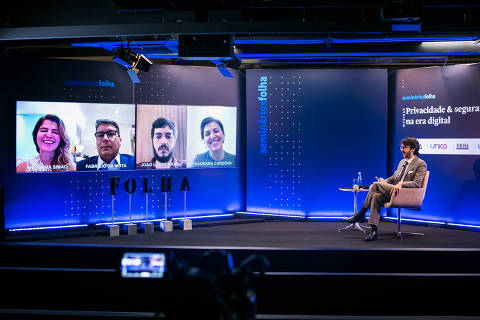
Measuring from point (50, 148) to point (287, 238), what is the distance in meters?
4.03

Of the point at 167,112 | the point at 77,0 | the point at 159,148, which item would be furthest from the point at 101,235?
the point at 77,0

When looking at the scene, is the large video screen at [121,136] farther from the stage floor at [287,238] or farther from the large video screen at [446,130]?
the large video screen at [446,130]

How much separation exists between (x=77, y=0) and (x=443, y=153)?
6.36m

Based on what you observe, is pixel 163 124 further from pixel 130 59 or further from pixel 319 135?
pixel 319 135

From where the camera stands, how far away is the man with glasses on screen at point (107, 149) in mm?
7676

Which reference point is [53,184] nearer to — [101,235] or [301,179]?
[101,235]

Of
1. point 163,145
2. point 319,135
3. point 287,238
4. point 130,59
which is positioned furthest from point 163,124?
point 287,238

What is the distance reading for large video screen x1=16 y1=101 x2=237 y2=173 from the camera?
7.28m

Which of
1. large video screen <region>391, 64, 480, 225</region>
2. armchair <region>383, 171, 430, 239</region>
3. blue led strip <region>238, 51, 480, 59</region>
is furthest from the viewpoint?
blue led strip <region>238, 51, 480, 59</region>

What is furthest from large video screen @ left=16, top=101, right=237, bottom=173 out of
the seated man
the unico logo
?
the unico logo

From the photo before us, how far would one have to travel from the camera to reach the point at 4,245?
6.06m

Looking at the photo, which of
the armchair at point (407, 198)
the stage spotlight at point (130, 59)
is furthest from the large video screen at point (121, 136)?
the armchair at point (407, 198)

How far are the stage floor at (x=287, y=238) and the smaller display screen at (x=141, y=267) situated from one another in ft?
8.41
